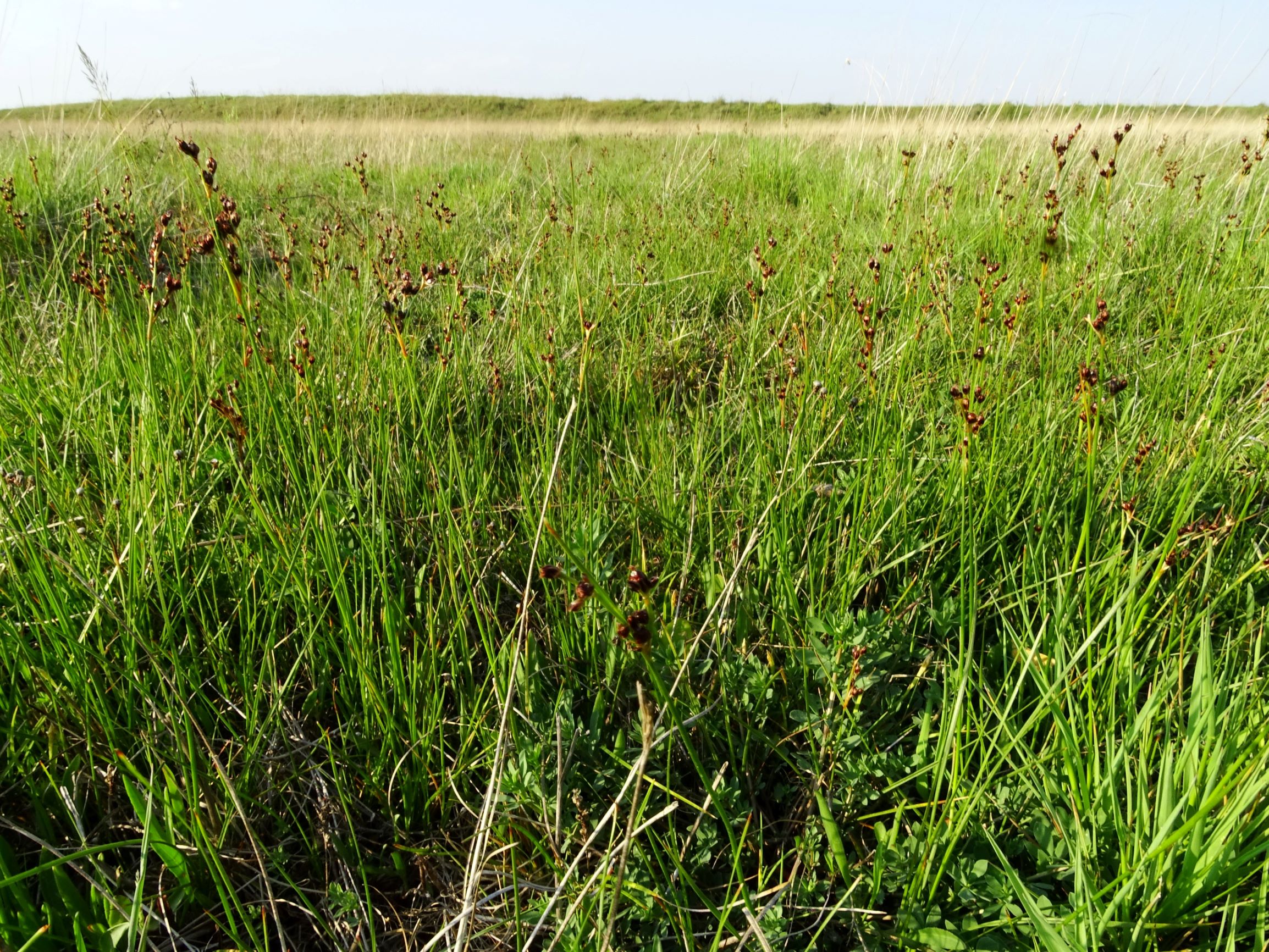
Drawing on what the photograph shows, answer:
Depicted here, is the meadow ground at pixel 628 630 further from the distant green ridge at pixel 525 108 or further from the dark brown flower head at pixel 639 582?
the distant green ridge at pixel 525 108

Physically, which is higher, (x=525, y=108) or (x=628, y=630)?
(x=525, y=108)

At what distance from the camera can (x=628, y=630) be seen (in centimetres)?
60


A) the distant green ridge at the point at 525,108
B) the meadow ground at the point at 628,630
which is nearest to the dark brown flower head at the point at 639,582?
the meadow ground at the point at 628,630

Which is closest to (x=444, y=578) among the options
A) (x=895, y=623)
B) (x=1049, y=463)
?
(x=895, y=623)

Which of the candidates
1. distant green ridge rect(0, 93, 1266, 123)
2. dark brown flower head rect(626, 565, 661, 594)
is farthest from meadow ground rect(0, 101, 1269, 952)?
distant green ridge rect(0, 93, 1266, 123)

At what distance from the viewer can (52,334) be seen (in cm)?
239

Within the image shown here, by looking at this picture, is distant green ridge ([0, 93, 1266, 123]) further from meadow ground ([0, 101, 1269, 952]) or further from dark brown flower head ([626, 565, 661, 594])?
dark brown flower head ([626, 565, 661, 594])

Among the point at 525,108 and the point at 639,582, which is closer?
the point at 639,582

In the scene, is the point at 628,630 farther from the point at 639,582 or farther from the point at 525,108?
the point at 525,108

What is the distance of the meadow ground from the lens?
0.89 m

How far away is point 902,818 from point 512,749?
1.87 feet

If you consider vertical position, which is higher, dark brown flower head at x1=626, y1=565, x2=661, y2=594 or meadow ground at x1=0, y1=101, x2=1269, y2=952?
dark brown flower head at x1=626, y1=565, x2=661, y2=594

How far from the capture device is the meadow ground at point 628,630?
2.93ft

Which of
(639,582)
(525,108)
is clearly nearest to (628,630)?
(639,582)
